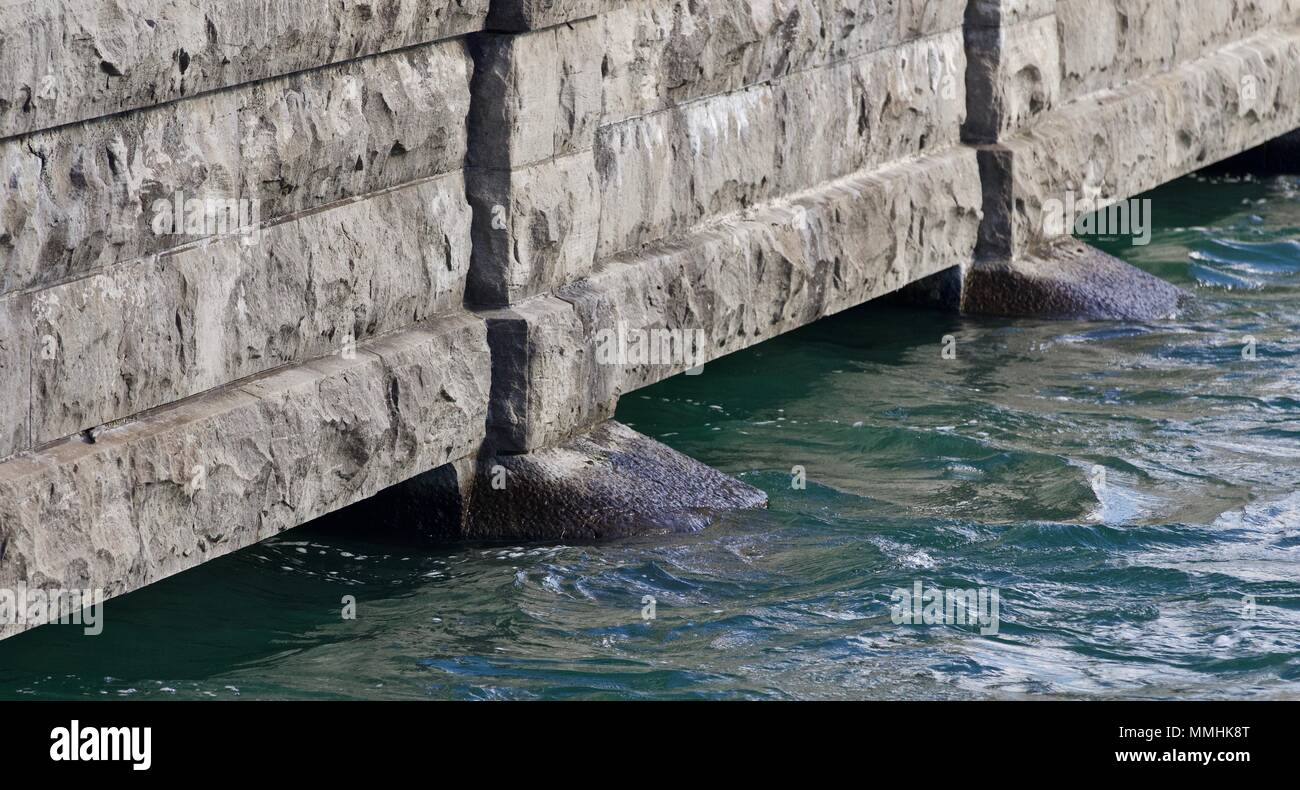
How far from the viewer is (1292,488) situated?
5832 millimetres

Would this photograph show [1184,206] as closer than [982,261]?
No

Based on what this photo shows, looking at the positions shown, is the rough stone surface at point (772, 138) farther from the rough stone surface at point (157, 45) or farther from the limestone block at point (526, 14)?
the rough stone surface at point (157, 45)

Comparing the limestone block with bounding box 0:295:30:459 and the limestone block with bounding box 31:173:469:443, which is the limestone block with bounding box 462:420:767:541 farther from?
the limestone block with bounding box 0:295:30:459

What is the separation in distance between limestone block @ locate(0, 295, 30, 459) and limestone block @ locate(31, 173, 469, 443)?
0.09 feet

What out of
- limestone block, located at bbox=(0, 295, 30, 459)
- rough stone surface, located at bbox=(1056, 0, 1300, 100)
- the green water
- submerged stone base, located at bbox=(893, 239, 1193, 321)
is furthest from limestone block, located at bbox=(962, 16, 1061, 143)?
limestone block, located at bbox=(0, 295, 30, 459)

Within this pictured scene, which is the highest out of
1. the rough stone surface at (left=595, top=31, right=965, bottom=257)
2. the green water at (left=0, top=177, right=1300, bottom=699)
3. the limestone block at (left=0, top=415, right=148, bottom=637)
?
the rough stone surface at (left=595, top=31, right=965, bottom=257)

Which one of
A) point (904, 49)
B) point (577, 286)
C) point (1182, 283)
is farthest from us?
point (1182, 283)

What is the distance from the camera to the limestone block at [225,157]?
4031 millimetres

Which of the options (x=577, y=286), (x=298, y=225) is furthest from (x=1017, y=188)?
(x=298, y=225)

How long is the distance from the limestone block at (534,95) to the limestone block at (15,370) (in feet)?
5.33

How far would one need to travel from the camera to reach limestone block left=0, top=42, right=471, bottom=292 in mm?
4031

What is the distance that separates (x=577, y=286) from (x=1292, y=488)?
2.34 meters

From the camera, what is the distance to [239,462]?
4.56 meters
